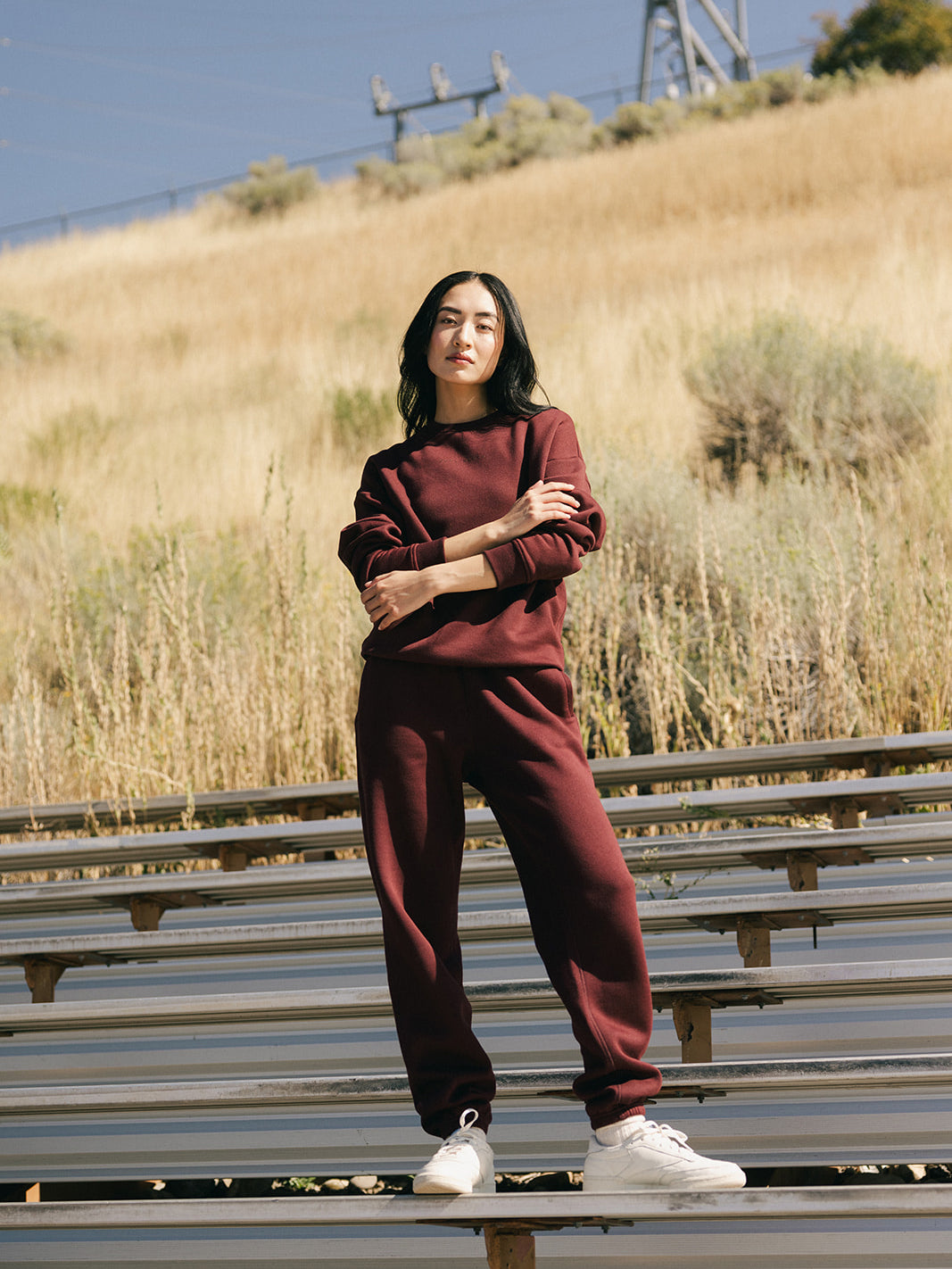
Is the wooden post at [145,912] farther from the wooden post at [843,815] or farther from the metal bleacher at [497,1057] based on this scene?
the wooden post at [843,815]

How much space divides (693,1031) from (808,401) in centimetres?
681

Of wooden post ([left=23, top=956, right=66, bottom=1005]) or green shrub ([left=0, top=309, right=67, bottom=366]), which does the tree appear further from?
wooden post ([left=23, top=956, right=66, bottom=1005])

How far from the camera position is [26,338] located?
67.8ft

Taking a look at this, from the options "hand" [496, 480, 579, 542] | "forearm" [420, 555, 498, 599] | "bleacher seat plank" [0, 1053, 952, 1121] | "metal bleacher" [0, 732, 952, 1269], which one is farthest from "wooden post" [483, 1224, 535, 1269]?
"hand" [496, 480, 579, 542]

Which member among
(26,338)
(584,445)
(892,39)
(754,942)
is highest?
(892,39)

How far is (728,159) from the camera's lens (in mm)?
23234

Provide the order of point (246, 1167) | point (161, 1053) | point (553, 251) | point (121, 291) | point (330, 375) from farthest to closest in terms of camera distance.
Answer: point (121, 291)
point (553, 251)
point (330, 375)
point (161, 1053)
point (246, 1167)

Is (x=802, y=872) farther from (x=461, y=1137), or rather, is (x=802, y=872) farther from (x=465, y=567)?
(x=465, y=567)

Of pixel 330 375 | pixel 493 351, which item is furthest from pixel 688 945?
pixel 330 375

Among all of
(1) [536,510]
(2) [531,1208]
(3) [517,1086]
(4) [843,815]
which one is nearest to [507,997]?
(3) [517,1086]

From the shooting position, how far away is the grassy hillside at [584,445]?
5.52 metres

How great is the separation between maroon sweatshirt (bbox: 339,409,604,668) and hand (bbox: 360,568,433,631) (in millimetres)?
31

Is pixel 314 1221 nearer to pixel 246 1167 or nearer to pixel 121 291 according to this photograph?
pixel 246 1167

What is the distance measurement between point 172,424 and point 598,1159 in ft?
42.0
